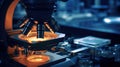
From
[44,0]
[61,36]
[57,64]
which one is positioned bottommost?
[57,64]

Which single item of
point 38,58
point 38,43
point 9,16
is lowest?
point 38,58

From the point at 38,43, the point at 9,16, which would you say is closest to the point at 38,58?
the point at 38,43

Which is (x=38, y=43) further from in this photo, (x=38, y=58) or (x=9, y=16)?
(x=9, y=16)

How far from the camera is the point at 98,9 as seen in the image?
355 centimetres

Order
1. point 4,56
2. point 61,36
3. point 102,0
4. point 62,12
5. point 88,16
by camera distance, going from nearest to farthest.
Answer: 1. point 61,36
2. point 4,56
3. point 88,16
4. point 62,12
5. point 102,0

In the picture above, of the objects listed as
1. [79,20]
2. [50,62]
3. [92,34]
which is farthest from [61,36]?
[79,20]

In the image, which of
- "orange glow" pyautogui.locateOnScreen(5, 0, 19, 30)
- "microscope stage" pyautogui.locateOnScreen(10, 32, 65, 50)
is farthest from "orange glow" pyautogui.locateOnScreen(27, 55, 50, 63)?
"orange glow" pyautogui.locateOnScreen(5, 0, 19, 30)

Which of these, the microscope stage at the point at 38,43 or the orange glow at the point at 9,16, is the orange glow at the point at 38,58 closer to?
the microscope stage at the point at 38,43

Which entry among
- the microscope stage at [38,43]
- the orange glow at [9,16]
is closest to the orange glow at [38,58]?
the microscope stage at [38,43]

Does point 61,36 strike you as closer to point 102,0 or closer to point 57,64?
point 57,64

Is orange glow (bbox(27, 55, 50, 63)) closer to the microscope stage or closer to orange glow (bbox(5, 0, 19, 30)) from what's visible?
the microscope stage

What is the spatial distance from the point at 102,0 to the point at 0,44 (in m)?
3.12

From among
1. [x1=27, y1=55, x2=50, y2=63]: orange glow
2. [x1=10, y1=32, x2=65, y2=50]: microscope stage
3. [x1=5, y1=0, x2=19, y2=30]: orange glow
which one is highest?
[x1=5, y1=0, x2=19, y2=30]: orange glow

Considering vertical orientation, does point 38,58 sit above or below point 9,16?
below
